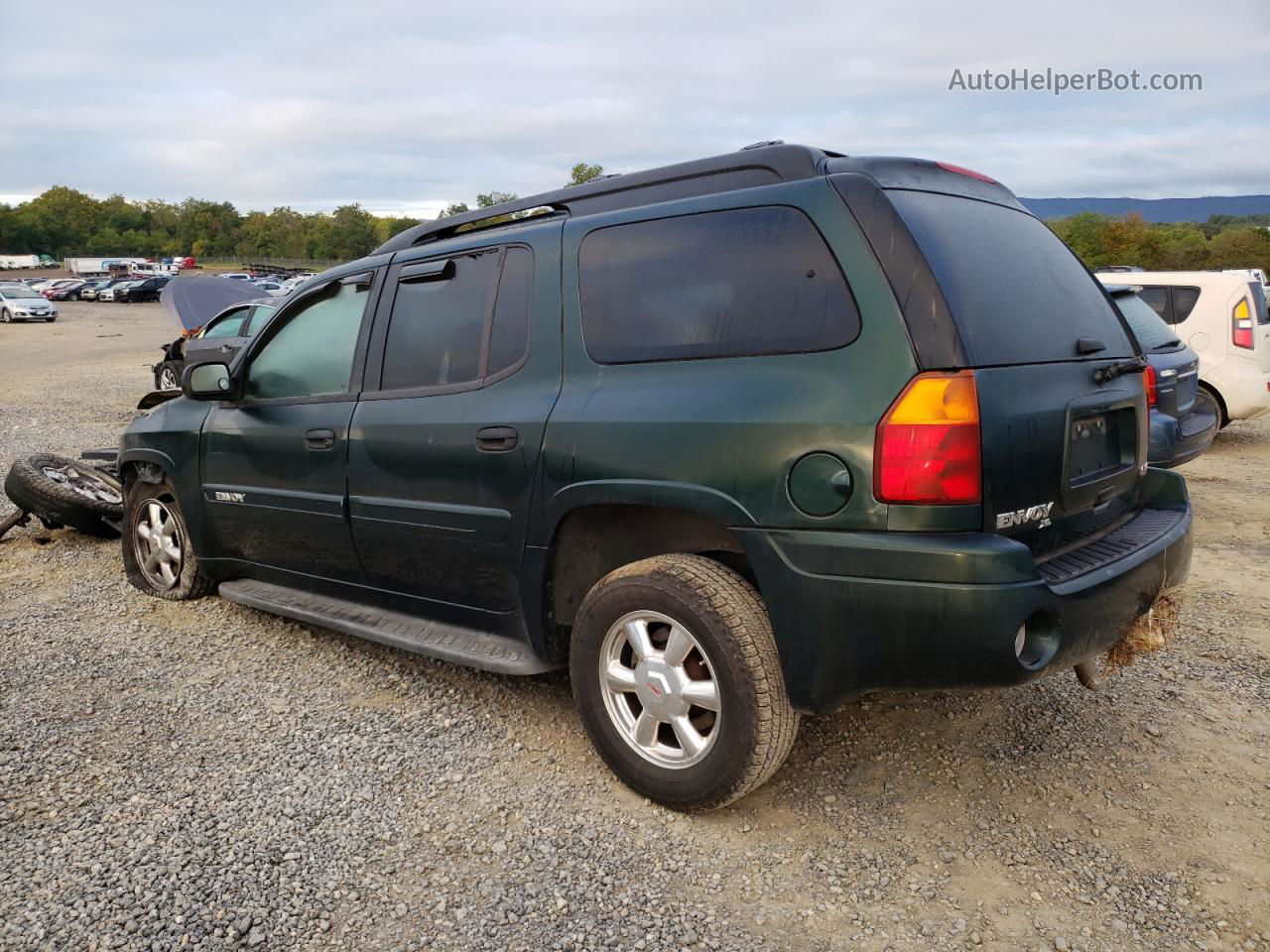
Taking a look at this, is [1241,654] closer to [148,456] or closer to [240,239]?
[148,456]

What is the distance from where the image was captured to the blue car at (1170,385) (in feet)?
21.4

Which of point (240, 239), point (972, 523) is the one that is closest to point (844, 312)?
point (972, 523)

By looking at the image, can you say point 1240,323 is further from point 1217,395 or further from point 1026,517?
point 1026,517

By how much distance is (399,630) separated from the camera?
12.2 feet

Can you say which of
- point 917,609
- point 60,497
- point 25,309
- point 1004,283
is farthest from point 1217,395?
point 25,309

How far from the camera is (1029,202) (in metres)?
3.57

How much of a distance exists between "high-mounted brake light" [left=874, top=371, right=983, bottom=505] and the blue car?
15.0 feet

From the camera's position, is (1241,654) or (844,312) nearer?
(844,312)

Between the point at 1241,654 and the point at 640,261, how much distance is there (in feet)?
10.5

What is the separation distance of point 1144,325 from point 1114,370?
488cm

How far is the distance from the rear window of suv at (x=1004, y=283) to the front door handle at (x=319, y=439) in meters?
2.36

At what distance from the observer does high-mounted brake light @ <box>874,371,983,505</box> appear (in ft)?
7.85

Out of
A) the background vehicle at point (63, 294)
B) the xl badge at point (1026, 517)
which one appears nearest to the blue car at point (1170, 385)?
the xl badge at point (1026, 517)

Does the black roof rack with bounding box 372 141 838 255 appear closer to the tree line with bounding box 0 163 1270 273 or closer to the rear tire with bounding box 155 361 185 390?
the rear tire with bounding box 155 361 185 390
